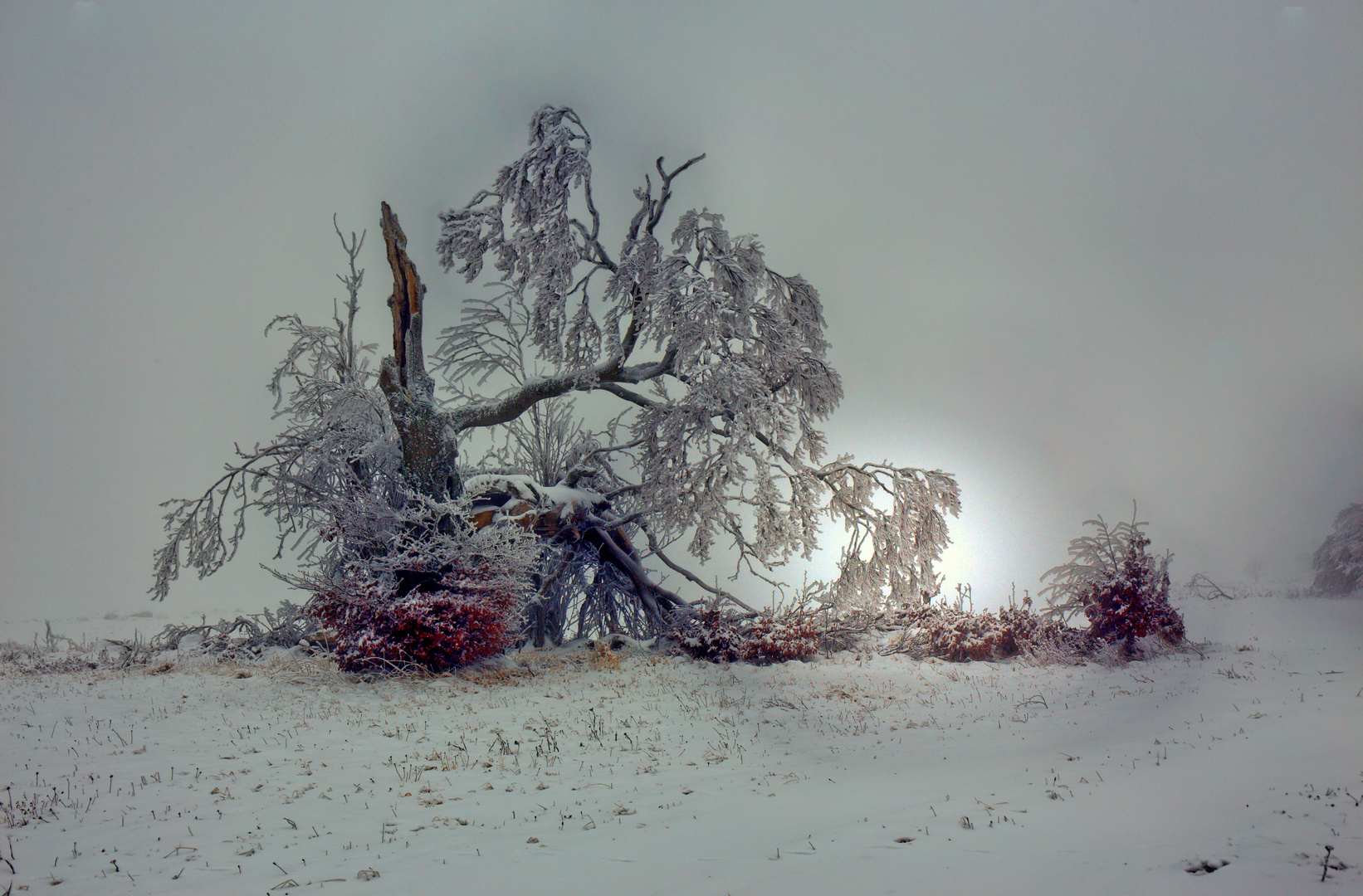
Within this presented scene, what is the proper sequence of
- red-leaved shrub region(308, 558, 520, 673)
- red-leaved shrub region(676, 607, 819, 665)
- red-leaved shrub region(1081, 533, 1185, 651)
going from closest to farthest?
red-leaved shrub region(308, 558, 520, 673) → red-leaved shrub region(1081, 533, 1185, 651) → red-leaved shrub region(676, 607, 819, 665)

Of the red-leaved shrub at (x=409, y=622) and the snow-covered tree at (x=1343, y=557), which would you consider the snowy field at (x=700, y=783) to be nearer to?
the red-leaved shrub at (x=409, y=622)

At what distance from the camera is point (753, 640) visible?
39.7 feet

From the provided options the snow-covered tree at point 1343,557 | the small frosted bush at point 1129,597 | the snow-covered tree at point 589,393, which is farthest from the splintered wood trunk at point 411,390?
the snow-covered tree at point 1343,557

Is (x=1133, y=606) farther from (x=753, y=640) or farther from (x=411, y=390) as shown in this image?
(x=411, y=390)

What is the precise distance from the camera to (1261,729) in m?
6.02

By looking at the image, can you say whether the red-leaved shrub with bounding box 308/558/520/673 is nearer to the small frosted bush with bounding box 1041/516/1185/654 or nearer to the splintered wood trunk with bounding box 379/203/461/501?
the splintered wood trunk with bounding box 379/203/461/501

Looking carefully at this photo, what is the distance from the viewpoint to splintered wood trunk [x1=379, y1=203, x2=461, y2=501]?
474 inches

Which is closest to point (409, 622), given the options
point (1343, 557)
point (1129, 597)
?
point (1129, 597)

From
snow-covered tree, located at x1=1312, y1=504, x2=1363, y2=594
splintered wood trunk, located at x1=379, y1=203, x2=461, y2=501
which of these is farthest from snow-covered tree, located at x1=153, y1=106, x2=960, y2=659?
snow-covered tree, located at x1=1312, y1=504, x2=1363, y2=594

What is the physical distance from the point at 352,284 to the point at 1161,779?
13155mm

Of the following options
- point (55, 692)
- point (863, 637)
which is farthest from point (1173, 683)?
point (55, 692)

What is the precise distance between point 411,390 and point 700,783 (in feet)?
28.7

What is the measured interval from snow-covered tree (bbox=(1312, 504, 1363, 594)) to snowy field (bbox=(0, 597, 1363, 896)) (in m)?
5.38

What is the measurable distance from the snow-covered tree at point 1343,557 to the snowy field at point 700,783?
17.6 feet
